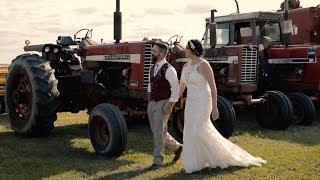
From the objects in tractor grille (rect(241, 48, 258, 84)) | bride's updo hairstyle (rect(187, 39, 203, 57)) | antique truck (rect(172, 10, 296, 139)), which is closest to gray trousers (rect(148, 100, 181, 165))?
bride's updo hairstyle (rect(187, 39, 203, 57))

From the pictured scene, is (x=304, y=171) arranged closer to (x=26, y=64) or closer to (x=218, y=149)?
(x=218, y=149)

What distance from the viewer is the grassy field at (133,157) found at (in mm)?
6438

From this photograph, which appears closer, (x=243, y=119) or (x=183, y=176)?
(x=183, y=176)

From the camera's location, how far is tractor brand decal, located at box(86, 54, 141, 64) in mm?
8227

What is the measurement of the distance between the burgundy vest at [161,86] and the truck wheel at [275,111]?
433cm

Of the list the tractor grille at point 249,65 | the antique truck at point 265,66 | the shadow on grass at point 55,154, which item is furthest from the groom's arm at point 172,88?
the tractor grille at point 249,65

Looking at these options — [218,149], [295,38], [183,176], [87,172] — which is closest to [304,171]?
[218,149]

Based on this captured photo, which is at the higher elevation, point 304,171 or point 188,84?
point 188,84

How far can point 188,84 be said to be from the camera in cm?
647

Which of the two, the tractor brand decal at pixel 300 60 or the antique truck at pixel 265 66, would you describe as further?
the tractor brand decal at pixel 300 60

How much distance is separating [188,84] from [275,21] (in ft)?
22.8

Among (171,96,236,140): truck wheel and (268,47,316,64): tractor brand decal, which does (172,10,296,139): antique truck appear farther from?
(268,47,316,64): tractor brand decal

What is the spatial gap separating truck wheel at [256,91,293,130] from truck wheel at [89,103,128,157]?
167 inches

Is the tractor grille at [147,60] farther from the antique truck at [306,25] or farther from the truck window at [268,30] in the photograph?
the antique truck at [306,25]
